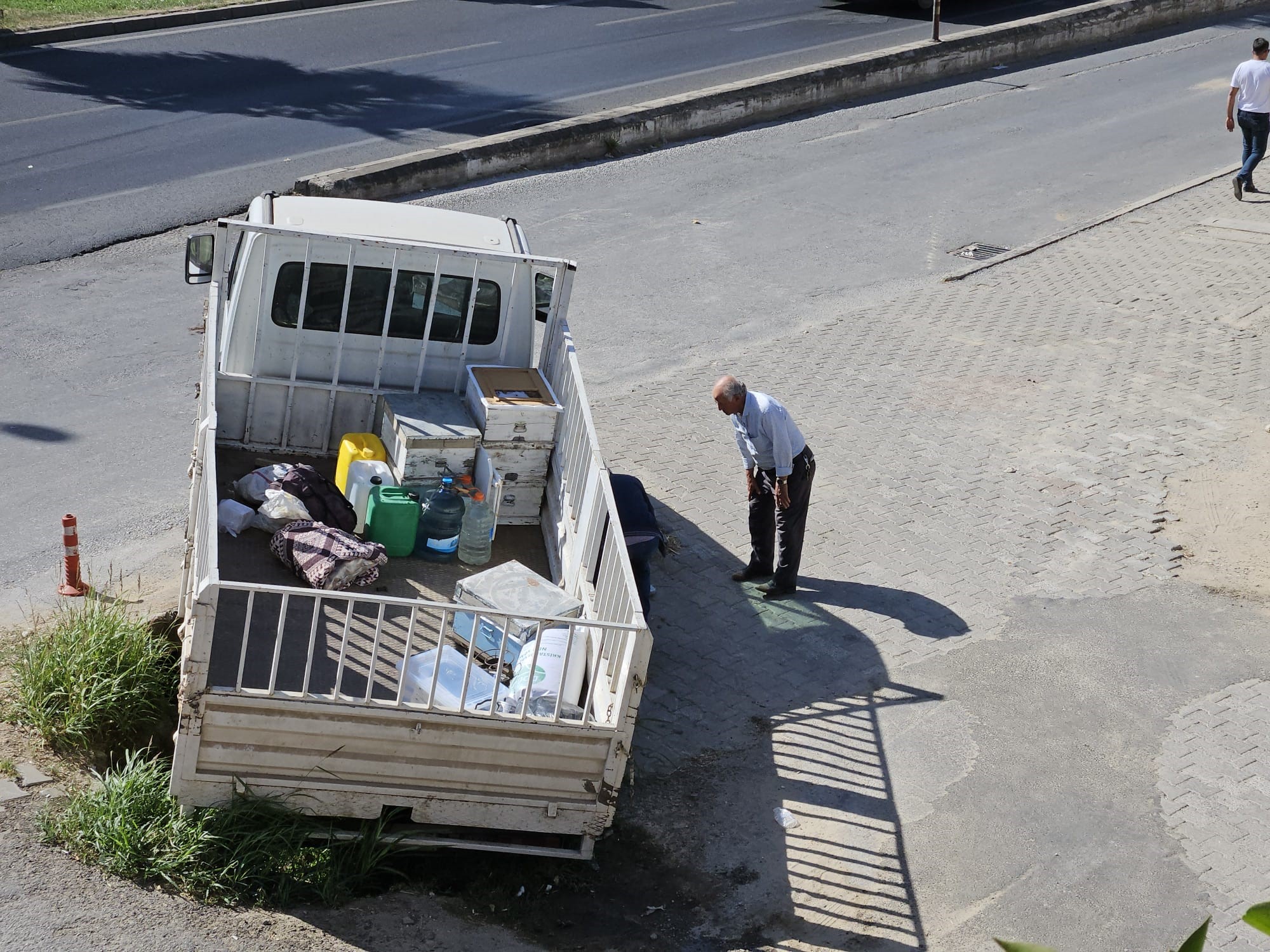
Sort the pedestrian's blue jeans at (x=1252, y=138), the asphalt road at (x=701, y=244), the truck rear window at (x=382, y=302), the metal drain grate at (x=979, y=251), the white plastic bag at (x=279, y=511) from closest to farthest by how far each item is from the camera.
Result: the white plastic bag at (x=279, y=511) → the truck rear window at (x=382, y=302) → the asphalt road at (x=701, y=244) → the metal drain grate at (x=979, y=251) → the pedestrian's blue jeans at (x=1252, y=138)

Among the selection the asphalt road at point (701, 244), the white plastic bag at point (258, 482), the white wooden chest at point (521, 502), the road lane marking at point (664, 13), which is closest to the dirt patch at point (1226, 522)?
the asphalt road at point (701, 244)

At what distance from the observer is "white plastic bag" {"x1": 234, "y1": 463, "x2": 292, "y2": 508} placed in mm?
7363

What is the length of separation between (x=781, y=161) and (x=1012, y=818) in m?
11.8

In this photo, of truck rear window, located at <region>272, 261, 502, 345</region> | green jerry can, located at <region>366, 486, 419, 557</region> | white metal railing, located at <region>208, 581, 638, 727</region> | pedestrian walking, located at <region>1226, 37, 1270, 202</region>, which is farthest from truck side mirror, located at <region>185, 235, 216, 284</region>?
pedestrian walking, located at <region>1226, 37, 1270, 202</region>

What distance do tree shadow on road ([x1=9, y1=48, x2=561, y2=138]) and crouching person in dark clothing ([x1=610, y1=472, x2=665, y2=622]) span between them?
9.32 meters

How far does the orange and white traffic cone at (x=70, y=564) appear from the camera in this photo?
23.8 ft

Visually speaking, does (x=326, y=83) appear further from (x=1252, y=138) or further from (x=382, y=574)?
(x=382, y=574)

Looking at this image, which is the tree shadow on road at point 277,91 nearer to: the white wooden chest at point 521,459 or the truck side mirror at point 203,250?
the truck side mirror at point 203,250

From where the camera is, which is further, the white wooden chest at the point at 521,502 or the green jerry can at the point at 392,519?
the white wooden chest at the point at 521,502

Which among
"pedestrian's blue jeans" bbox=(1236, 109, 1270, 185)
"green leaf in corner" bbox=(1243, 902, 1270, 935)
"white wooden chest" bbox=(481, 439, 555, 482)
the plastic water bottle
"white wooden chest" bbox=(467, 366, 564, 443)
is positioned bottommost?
the plastic water bottle

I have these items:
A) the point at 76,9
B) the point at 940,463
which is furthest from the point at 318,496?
the point at 76,9

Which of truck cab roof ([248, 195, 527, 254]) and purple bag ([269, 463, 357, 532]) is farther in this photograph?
truck cab roof ([248, 195, 527, 254])

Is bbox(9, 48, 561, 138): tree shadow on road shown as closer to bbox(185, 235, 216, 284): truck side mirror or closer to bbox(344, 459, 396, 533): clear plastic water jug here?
bbox(185, 235, 216, 284): truck side mirror

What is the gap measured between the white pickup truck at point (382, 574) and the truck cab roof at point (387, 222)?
0.06 feet
